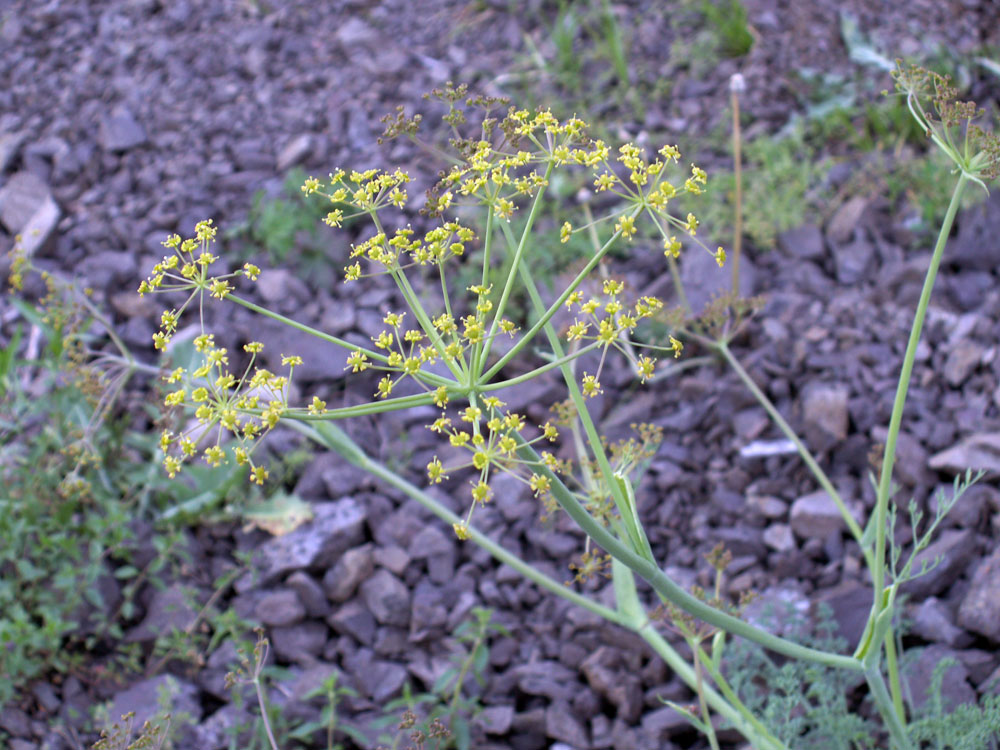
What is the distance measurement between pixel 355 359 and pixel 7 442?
10.1 feet

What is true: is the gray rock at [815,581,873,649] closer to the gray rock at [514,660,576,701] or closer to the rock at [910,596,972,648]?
the rock at [910,596,972,648]

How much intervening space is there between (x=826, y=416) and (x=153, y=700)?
2.85 m

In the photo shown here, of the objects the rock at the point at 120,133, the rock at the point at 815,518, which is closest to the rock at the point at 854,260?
the rock at the point at 815,518

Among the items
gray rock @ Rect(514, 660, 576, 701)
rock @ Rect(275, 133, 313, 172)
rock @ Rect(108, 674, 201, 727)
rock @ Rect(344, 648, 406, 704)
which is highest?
rock @ Rect(275, 133, 313, 172)

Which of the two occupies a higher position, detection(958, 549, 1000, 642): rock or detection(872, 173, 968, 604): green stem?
detection(872, 173, 968, 604): green stem

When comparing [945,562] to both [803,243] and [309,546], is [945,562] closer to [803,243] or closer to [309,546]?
[803,243]

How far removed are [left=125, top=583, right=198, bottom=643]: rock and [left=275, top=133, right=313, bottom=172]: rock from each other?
2945 millimetres

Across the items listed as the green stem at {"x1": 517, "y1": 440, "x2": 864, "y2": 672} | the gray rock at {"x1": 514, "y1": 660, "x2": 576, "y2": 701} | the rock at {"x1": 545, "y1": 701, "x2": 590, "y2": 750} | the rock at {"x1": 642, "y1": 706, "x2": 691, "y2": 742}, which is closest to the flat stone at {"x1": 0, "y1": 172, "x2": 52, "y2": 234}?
the gray rock at {"x1": 514, "y1": 660, "x2": 576, "y2": 701}

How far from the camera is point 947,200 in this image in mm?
4363

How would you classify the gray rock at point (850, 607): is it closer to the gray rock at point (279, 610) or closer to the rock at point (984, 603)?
the rock at point (984, 603)

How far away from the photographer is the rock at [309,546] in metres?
3.65

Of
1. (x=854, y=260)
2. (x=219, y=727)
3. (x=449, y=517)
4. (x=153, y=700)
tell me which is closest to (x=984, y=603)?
(x=449, y=517)

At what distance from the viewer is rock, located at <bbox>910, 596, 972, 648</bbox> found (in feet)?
9.89

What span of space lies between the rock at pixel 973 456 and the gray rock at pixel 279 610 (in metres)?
2.57
